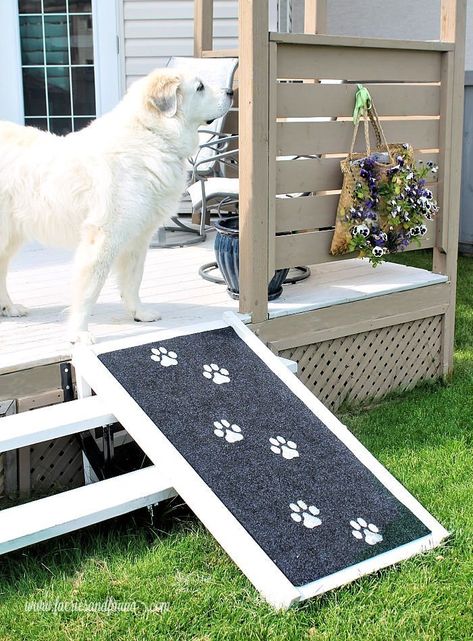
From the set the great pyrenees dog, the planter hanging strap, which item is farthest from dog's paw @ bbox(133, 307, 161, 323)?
the planter hanging strap

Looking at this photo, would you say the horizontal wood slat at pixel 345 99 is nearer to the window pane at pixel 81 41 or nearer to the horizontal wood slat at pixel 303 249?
the horizontal wood slat at pixel 303 249

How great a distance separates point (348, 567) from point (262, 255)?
1.60 meters

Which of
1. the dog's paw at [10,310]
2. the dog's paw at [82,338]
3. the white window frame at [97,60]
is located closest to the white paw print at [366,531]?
the dog's paw at [82,338]

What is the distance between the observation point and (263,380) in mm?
3264

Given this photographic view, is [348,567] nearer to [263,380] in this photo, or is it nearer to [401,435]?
[263,380]

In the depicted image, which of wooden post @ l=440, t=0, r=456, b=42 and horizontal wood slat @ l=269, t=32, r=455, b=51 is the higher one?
wooden post @ l=440, t=0, r=456, b=42

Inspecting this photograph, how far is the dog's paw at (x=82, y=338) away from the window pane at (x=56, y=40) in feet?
14.8

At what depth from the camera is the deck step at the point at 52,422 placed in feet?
8.88

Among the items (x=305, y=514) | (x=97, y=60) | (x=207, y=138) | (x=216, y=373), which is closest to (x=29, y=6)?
(x=97, y=60)

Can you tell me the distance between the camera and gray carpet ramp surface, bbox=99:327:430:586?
2.56 metres

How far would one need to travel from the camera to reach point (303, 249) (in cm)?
386

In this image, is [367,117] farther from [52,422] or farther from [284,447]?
[52,422]

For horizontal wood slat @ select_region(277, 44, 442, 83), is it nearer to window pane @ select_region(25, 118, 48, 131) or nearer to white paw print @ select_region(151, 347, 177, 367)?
white paw print @ select_region(151, 347, 177, 367)

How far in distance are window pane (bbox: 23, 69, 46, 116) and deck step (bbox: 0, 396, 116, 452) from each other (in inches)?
192
